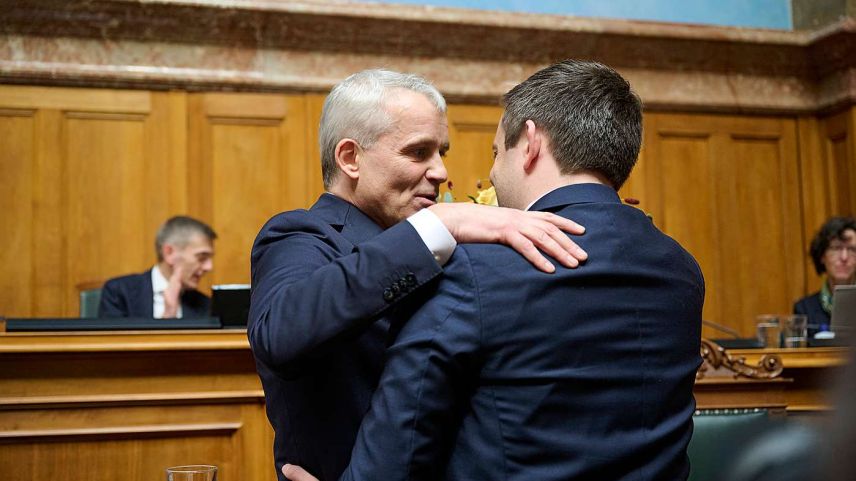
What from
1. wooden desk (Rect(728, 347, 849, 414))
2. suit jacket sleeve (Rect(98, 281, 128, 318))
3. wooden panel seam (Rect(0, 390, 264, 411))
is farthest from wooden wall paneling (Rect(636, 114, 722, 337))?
wooden panel seam (Rect(0, 390, 264, 411))

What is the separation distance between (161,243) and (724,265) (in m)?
3.97

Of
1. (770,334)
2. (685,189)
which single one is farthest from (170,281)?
(685,189)

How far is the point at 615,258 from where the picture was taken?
4.67 ft

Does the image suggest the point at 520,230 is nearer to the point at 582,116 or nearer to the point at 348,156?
the point at 582,116

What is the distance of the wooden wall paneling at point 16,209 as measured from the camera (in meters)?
5.74

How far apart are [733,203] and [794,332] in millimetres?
3042

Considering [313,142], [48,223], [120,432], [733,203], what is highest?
[313,142]

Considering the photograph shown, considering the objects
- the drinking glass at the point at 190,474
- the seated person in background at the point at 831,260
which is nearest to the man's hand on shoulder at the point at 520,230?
the drinking glass at the point at 190,474

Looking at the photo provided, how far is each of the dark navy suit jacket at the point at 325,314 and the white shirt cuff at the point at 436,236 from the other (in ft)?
0.05

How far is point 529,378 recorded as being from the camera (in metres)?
1.35

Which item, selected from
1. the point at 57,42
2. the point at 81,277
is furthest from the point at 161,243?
the point at 57,42

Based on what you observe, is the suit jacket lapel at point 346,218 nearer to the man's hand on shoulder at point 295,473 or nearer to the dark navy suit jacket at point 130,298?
the man's hand on shoulder at point 295,473

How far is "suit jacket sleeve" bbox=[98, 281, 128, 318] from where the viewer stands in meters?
5.27

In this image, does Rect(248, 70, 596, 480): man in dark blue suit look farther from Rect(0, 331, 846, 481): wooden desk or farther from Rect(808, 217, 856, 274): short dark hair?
Rect(808, 217, 856, 274): short dark hair
